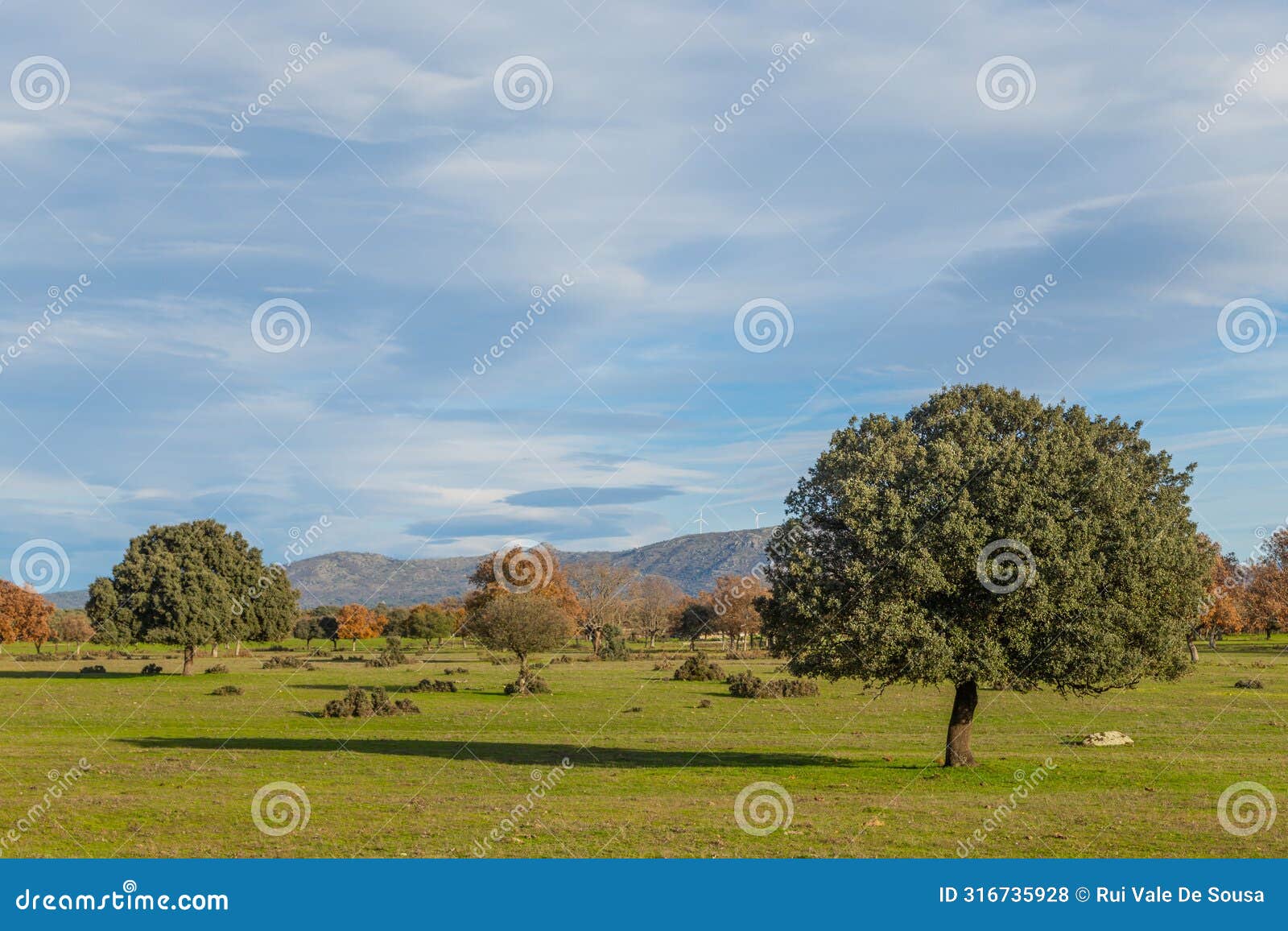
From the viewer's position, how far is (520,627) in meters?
65.3

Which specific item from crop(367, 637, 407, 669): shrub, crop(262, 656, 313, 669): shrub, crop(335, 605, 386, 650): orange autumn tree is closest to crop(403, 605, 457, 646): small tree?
crop(335, 605, 386, 650): orange autumn tree

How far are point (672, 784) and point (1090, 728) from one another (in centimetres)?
2312

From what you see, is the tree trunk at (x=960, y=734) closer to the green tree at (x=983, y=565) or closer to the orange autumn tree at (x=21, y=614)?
the green tree at (x=983, y=565)

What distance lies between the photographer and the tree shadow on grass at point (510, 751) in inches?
1377

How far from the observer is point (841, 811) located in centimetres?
2531

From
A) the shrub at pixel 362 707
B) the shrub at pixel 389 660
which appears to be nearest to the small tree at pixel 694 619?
the shrub at pixel 389 660

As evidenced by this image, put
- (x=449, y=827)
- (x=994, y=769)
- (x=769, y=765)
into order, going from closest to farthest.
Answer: (x=449, y=827)
(x=994, y=769)
(x=769, y=765)

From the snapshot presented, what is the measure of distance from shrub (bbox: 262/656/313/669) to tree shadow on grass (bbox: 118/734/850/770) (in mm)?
53407

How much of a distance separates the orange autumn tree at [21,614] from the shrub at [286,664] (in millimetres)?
34496

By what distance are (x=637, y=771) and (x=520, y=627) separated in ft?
108

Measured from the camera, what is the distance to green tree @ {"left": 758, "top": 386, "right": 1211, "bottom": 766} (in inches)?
1128

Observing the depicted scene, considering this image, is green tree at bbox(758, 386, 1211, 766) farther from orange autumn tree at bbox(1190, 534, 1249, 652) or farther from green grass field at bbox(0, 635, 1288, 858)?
orange autumn tree at bbox(1190, 534, 1249, 652)

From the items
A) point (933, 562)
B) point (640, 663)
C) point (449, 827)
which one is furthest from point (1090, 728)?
point (640, 663)

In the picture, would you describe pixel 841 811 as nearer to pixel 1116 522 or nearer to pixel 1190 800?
pixel 1190 800
